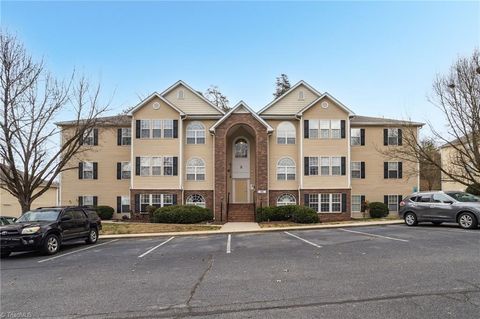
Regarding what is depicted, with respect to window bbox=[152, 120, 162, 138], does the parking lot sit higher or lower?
lower

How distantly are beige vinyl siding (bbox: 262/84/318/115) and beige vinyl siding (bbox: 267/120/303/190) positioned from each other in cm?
80

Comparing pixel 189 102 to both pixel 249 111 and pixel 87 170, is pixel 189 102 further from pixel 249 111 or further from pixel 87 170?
pixel 87 170

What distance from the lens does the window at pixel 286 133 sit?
28.5 metres

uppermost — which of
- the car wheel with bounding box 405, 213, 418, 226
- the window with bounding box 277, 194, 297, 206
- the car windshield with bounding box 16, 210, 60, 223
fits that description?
the car windshield with bounding box 16, 210, 60, 223

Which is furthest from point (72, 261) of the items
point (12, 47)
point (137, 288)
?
point (12, 47)

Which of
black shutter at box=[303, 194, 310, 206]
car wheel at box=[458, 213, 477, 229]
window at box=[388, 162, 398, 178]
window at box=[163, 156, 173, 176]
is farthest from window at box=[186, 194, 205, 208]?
car wheel at box=[458, 213, 477, 229]

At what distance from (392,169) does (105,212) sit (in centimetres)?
2289

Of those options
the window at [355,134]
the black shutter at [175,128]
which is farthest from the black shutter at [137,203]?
the window at [355,134]

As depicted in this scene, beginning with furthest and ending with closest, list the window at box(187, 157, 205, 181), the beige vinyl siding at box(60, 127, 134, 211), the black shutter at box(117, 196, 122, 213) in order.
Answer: the beige vinyl siding at box(60, 127, 134, 211) → the black shutter at box(117, 196, 122, 213) → the window at box(187, 157, 205, 181)

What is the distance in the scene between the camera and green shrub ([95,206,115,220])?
28359 millimetres

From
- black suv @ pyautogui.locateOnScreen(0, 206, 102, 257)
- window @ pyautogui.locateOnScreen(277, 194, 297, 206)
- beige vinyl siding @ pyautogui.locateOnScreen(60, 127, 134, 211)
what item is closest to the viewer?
black suv @ pyautogui.locateOnScreen(0, 206, 102, 257)

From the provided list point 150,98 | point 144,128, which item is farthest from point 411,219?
point 150,98

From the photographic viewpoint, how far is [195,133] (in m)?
28.5

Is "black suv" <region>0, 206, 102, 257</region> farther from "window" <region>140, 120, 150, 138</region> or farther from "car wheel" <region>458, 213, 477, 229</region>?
"car wheel" <region>458, 213, 477, 229</region>
